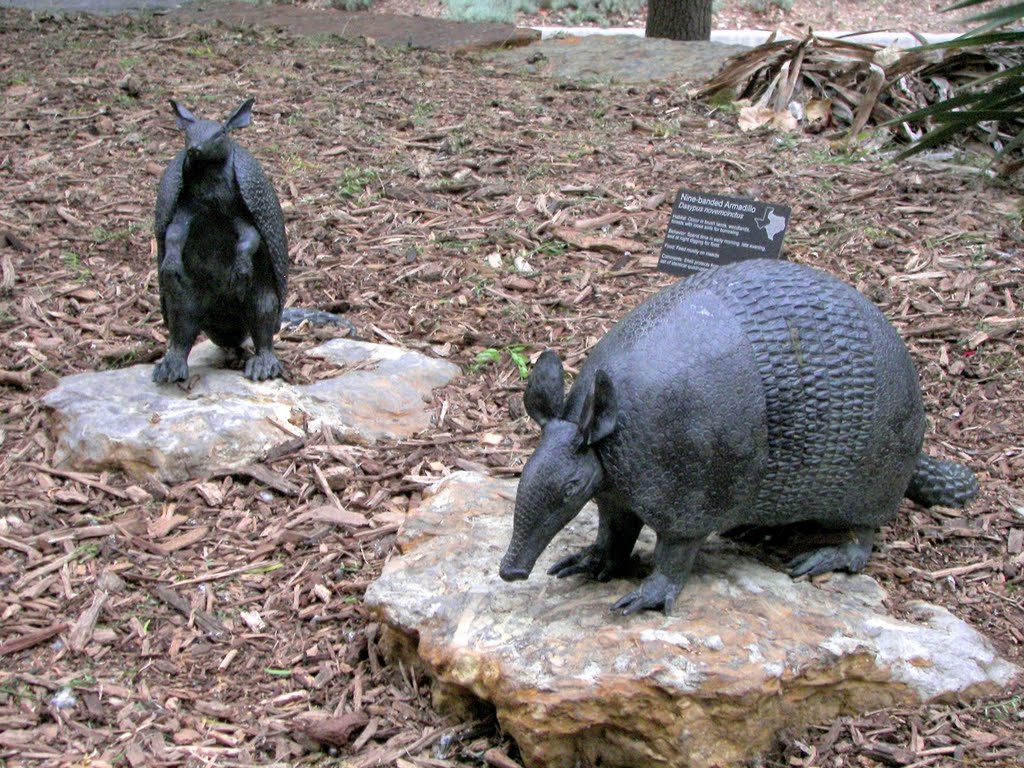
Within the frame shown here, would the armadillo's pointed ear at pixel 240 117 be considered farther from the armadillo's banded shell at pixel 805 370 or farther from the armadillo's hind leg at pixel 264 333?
the armadillo's banded shell at pixel 805 370

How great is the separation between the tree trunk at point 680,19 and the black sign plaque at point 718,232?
20.5 ft

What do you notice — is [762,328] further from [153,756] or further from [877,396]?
[153,756]

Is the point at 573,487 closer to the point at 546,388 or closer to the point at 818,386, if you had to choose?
the point at 546,388

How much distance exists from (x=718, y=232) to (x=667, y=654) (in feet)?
10.9

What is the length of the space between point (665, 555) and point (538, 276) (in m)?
3.53

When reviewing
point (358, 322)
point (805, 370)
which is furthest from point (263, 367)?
point (805, 370)

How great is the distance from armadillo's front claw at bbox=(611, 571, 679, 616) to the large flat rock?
0.12 feet

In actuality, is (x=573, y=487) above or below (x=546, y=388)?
below

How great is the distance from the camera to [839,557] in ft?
13.5

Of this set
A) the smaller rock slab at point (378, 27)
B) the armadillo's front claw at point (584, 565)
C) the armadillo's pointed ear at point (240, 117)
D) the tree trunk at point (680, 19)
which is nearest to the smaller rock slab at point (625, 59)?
the smaller rock slab at point (378, 27)

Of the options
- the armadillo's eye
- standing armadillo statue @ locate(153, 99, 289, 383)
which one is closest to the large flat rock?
the armadillo's eye

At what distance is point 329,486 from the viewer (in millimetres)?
5035

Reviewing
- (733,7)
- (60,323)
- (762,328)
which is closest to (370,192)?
(60,323)

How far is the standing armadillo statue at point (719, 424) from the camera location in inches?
134
